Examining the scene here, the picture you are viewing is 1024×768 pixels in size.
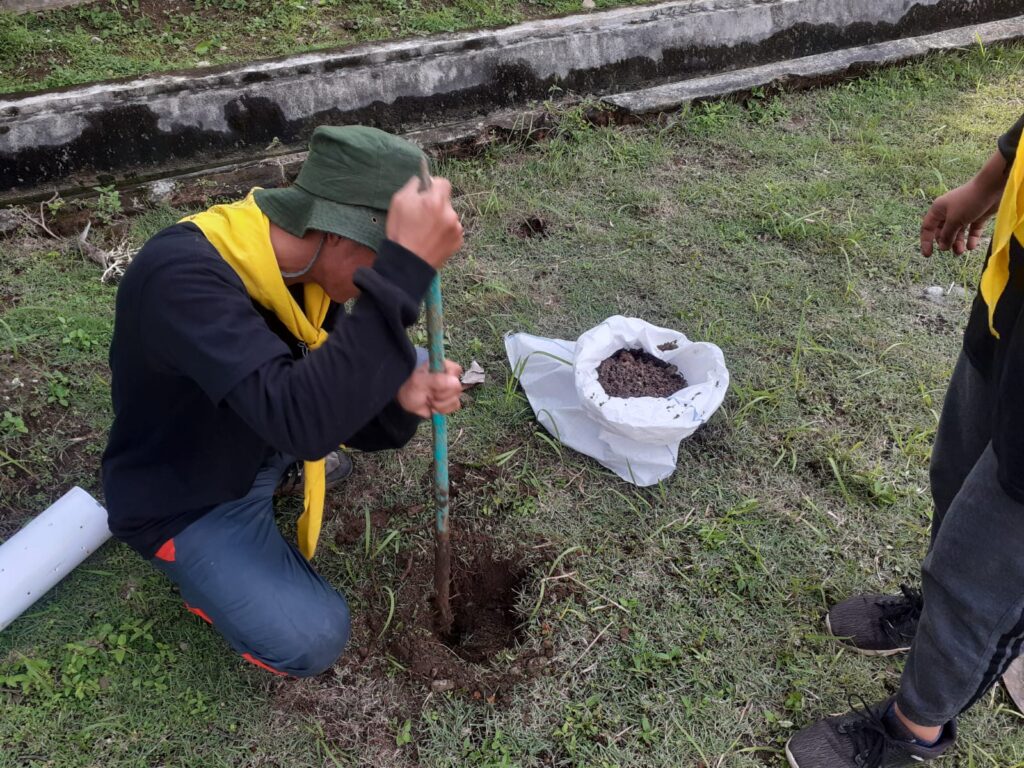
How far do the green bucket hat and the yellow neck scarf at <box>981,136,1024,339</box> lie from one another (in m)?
1.16

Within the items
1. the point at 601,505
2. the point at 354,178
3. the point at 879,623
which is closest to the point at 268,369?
the point at 354,178

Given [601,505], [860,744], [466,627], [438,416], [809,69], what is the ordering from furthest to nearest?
[809,69] < [601,505] < [466,627] < [860,744] < [438,416]

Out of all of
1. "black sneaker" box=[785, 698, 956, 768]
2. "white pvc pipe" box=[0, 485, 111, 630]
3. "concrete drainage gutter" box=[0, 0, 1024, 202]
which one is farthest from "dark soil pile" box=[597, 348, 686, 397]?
"concrete drainage gutter" box=[0, 0, 1024, 202]

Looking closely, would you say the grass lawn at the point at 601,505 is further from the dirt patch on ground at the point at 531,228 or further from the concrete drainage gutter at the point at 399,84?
the concrete drainage gutter at the point at 399,84

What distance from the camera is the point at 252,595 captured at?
6.56 ft

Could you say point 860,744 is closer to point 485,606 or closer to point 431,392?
point 485,606

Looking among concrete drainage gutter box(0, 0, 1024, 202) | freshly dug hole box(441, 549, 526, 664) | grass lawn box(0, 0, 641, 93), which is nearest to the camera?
freshly dug hole box(441, 549, 526, 664)

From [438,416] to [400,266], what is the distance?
502 mm

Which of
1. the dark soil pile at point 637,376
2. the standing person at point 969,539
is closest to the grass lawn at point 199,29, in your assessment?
the dark soil pile at point 637,376

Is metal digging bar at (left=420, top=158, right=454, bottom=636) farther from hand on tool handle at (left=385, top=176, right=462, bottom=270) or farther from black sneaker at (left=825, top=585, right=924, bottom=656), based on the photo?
black sneaker at (left=825, top=585, right=924, bottom=656)

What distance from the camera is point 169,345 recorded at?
62.4 inches

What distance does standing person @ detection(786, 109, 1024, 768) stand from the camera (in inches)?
59.2

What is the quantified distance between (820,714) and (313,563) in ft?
5.05

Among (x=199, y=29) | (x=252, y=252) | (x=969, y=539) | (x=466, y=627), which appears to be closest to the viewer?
(x=969, y=539)
